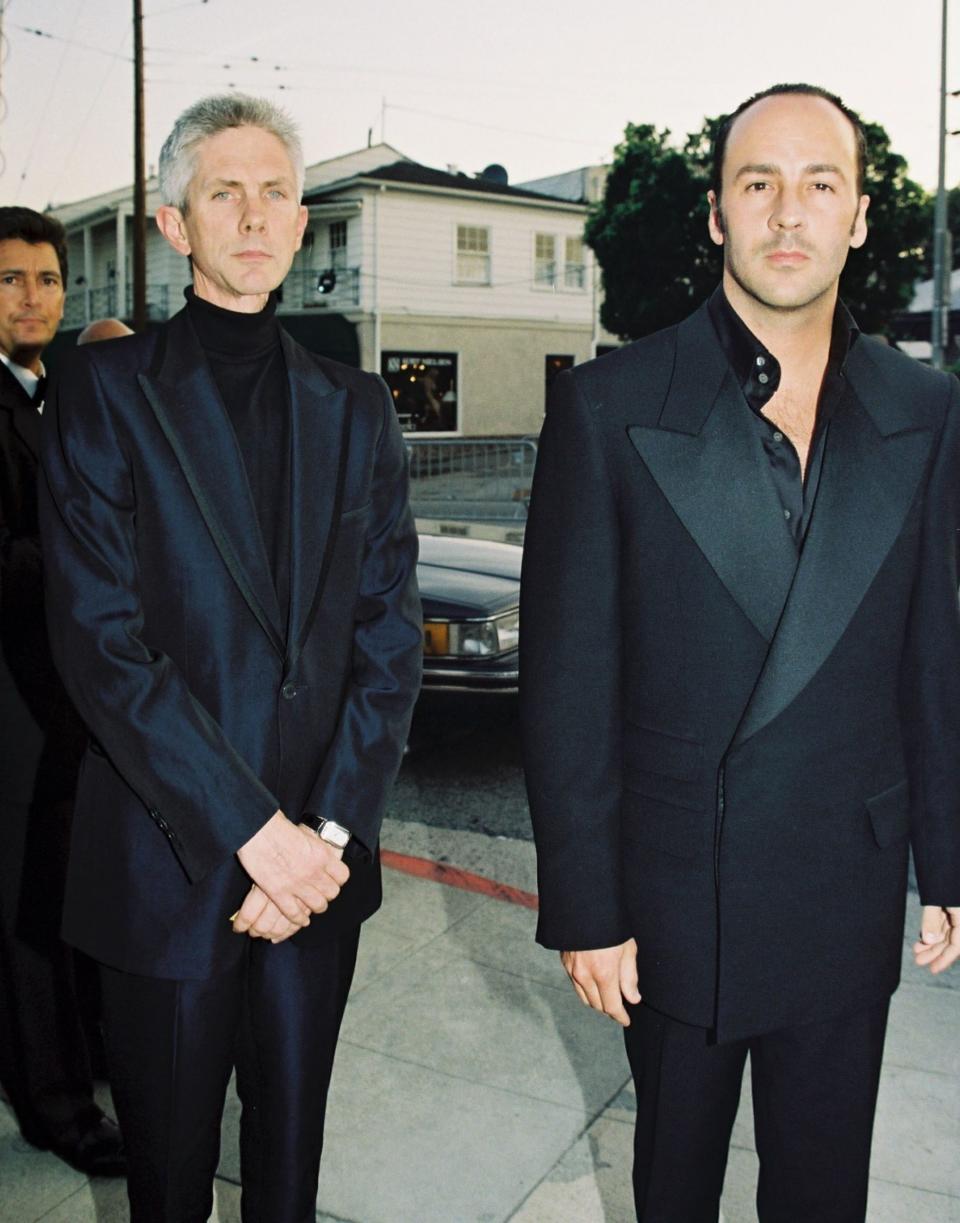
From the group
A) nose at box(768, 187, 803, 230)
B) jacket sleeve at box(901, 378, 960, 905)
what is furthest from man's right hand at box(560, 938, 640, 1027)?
nose at box(768, 187, 803, 230)

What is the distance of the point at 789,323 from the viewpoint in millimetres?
1991

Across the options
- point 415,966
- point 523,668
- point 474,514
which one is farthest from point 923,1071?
point 474,514

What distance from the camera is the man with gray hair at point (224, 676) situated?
198 centimetres

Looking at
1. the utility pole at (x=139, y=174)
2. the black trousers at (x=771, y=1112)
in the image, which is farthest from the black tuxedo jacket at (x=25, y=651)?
the utility pole at (x=139, y=174)

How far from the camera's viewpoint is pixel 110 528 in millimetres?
1980

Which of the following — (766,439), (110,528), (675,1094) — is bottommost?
(675,1094)

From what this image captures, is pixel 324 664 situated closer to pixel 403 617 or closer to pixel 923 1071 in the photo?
pixel 403 617

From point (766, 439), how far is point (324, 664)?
33.1 inches

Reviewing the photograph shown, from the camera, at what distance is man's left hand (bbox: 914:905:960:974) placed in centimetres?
213

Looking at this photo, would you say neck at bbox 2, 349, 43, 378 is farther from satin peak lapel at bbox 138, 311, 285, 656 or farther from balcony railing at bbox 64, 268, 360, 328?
balcony railing at bbox 64, 268, 360, 328

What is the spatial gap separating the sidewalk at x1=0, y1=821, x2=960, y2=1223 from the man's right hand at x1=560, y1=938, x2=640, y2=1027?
997mm

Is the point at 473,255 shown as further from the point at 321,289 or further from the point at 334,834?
the point at 334,834

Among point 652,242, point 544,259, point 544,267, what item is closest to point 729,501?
point 652,242

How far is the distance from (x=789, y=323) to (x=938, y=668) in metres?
0.62
